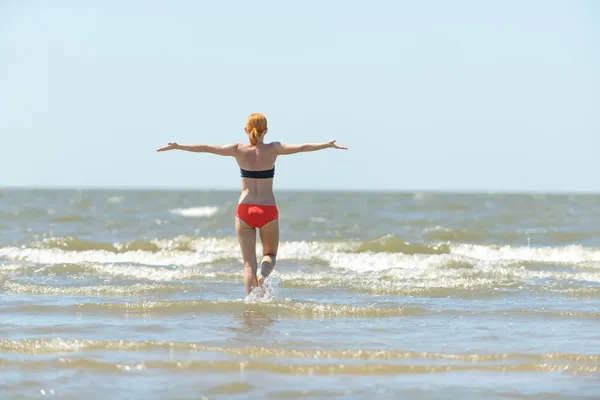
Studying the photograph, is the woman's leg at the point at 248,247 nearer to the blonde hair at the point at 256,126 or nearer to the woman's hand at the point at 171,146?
the blonde hair at the point at 256,126

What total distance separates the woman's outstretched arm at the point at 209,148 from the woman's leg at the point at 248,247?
0.71 m

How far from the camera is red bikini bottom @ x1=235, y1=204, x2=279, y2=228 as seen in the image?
7730 millimetres

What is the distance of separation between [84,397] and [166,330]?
1993 millimetres

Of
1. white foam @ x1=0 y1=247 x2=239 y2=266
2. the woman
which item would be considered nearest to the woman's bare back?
the woman

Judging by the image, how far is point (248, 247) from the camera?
7.88 meters

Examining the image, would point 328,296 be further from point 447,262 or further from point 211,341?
point 447,262

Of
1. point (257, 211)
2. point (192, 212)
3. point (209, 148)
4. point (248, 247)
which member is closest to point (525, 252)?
point (248, 247)

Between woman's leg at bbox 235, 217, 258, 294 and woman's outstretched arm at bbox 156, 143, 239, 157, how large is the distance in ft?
2.33

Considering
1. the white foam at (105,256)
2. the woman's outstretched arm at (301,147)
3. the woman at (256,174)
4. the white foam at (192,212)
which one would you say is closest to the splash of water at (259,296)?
the woman at (256,174)

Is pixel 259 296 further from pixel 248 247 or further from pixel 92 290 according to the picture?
pixel 92 290

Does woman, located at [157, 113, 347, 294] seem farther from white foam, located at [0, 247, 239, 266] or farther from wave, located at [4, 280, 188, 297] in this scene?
white foam, located at [0, 247, 239, 266]

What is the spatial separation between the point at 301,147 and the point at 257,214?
83 cm

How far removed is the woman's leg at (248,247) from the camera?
7.84 metres

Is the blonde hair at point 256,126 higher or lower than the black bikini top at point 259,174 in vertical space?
higher
